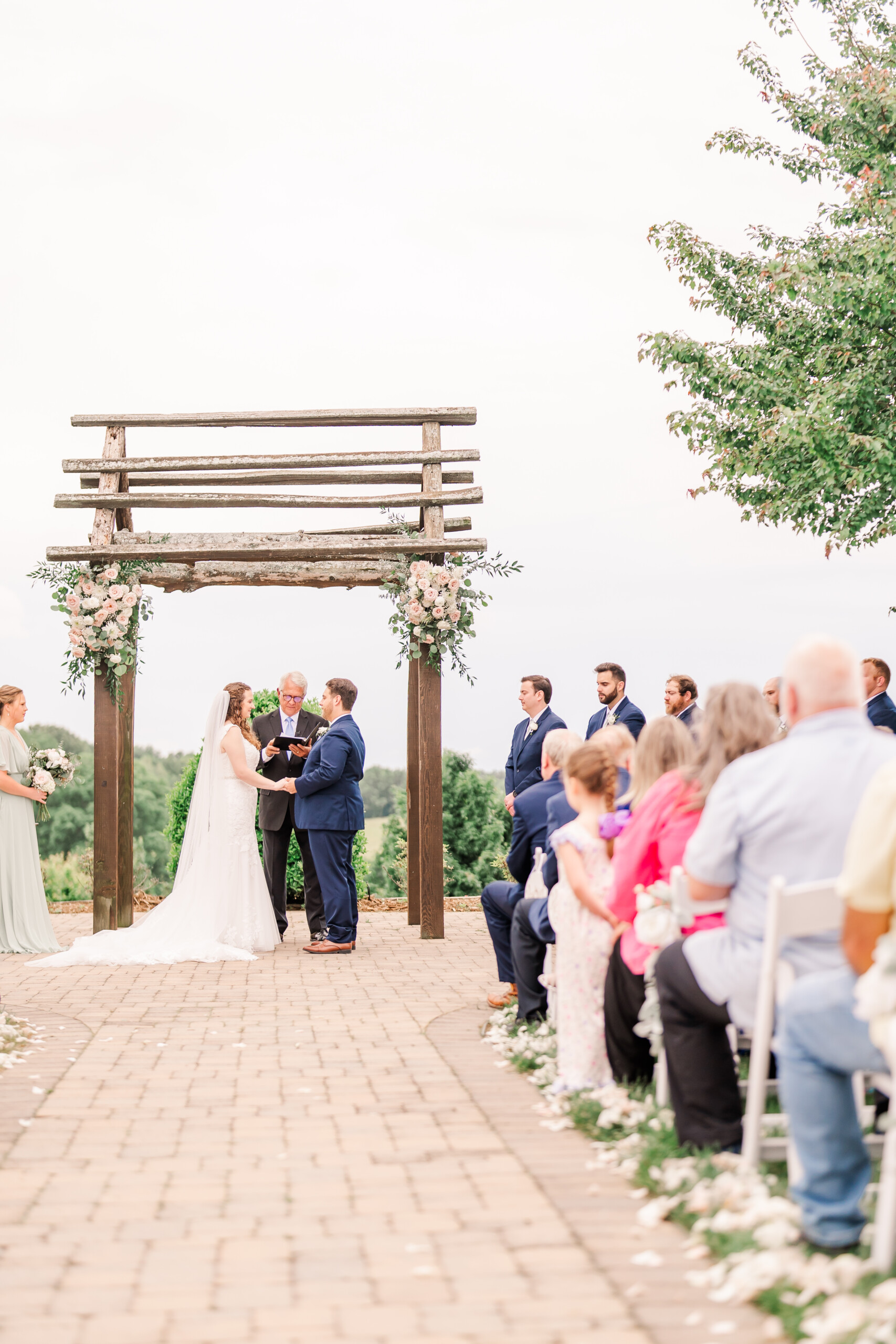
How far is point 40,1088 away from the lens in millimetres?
5676

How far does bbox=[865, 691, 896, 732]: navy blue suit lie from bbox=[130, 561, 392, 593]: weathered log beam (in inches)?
172

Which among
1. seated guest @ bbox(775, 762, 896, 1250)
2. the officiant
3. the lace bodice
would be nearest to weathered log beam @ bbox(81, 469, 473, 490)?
the officiant

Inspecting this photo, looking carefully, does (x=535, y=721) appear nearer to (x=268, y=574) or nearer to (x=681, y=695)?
(x=681, y=695)

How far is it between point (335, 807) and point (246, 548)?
8.31ft

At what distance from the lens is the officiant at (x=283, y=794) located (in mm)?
11000

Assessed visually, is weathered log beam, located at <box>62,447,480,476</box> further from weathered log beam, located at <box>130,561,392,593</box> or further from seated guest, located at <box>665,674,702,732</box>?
seated guest, located at <box>665,674,702,732</box>

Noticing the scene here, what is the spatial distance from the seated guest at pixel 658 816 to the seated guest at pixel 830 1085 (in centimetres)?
95

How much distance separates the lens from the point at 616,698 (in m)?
10.3

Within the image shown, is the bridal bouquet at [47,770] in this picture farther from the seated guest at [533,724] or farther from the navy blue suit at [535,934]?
the navy blue suit at [535,934]

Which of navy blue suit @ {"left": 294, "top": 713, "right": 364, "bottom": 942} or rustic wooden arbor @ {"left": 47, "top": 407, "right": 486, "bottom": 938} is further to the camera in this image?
rustic wooden arbor @ {"left": 47, "top": 407, "right": 486, "bottom": 938}

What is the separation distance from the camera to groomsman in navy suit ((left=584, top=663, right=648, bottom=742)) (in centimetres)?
1015

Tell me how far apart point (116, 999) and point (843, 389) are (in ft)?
35.0

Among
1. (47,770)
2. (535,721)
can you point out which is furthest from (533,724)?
(47,770)

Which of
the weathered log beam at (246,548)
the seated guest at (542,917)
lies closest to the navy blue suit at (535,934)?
the seated guest at (542,917)
